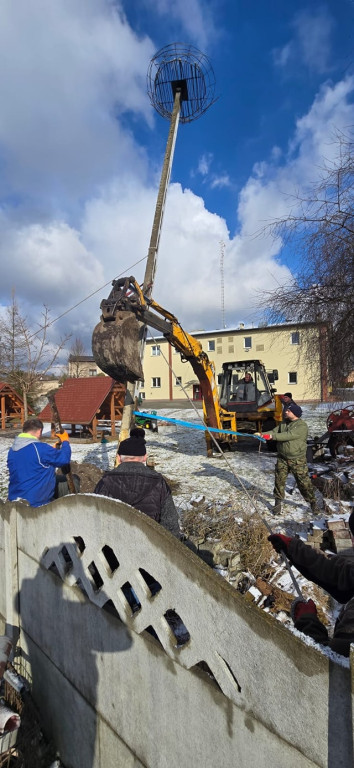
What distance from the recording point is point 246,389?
41.6 feet

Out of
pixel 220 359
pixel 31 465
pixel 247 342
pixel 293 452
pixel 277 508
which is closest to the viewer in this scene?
pixel 31 465

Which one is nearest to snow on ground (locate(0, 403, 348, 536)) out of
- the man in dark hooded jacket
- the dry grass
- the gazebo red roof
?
the dry grass

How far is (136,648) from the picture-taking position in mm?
1886

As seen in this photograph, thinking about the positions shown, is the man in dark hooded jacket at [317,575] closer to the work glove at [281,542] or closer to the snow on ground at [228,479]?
the work glove at [281,542]

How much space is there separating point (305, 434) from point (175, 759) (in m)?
5.02

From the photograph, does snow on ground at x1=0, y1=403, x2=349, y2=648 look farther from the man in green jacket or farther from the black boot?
the man in green jacket

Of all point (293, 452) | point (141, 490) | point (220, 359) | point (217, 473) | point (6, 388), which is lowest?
point (217, 473)

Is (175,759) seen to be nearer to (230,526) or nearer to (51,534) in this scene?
(51,534)

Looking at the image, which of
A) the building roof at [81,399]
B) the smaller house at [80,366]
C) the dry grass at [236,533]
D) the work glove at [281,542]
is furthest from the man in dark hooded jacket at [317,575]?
the smaller house at [80,366]

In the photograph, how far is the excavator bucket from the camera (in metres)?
5.36

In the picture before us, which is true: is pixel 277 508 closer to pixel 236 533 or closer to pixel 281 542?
pixel 236 533

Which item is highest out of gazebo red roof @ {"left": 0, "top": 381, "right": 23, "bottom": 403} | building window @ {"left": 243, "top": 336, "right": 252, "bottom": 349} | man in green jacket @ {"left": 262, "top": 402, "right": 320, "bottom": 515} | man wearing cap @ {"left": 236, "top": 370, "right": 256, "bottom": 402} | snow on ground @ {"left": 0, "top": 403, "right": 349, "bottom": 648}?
building window @ {"left": 243, "top": 336, "right": 252, "bottom": 349}

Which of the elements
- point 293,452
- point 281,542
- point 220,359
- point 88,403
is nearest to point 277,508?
point 293,452

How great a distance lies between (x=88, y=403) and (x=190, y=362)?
727 cm
